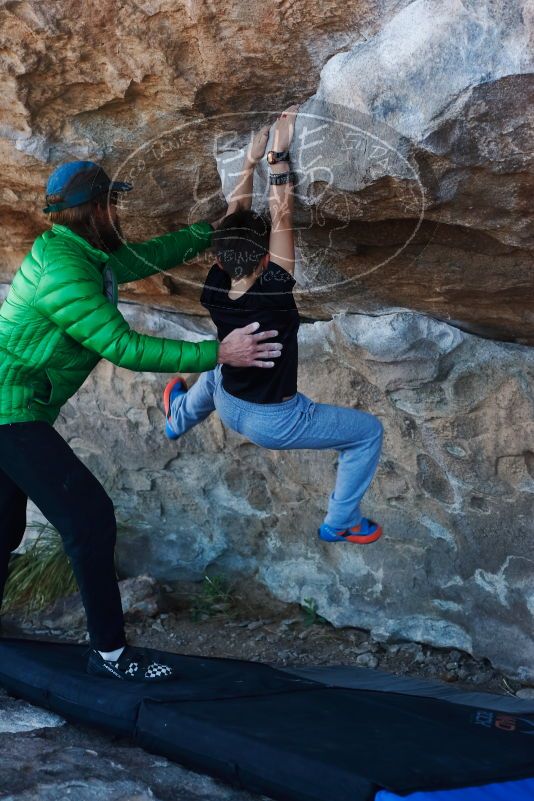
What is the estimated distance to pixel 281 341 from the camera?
125 inches

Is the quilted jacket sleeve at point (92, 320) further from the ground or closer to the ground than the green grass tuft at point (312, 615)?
further from the ground

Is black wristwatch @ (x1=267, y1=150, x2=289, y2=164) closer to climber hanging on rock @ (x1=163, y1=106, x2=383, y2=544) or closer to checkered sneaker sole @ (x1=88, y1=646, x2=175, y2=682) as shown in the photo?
climber hanging on rock @ (x1=163, y1=106, x2=383, y2=544)

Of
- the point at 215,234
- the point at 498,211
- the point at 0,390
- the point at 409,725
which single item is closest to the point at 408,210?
the point at 498,211

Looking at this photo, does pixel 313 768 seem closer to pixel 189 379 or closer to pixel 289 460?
pixel 289 460

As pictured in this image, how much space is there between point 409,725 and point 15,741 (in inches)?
49.4

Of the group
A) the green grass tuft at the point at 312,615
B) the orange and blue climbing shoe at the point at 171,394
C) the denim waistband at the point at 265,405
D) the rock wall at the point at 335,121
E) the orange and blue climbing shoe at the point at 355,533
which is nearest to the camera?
the rock wall at the point at 335,121

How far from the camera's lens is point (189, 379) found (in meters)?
4.74

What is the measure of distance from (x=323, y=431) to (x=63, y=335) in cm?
92

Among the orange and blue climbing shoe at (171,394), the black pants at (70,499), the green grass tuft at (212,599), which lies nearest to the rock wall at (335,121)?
the orange and blue climbing shoe at (171,394)

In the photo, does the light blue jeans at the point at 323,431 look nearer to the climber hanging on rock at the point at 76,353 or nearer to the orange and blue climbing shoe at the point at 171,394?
the climber hanging on rock at the point at 76,353

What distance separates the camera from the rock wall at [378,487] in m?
3.96

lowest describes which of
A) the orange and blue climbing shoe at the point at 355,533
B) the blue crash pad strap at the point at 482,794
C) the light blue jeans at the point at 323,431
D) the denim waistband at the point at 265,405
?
the blue crash pad strap at the point at 482,794

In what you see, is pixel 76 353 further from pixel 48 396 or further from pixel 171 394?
pixel 171 394

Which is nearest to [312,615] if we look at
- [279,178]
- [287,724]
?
[287,724]
